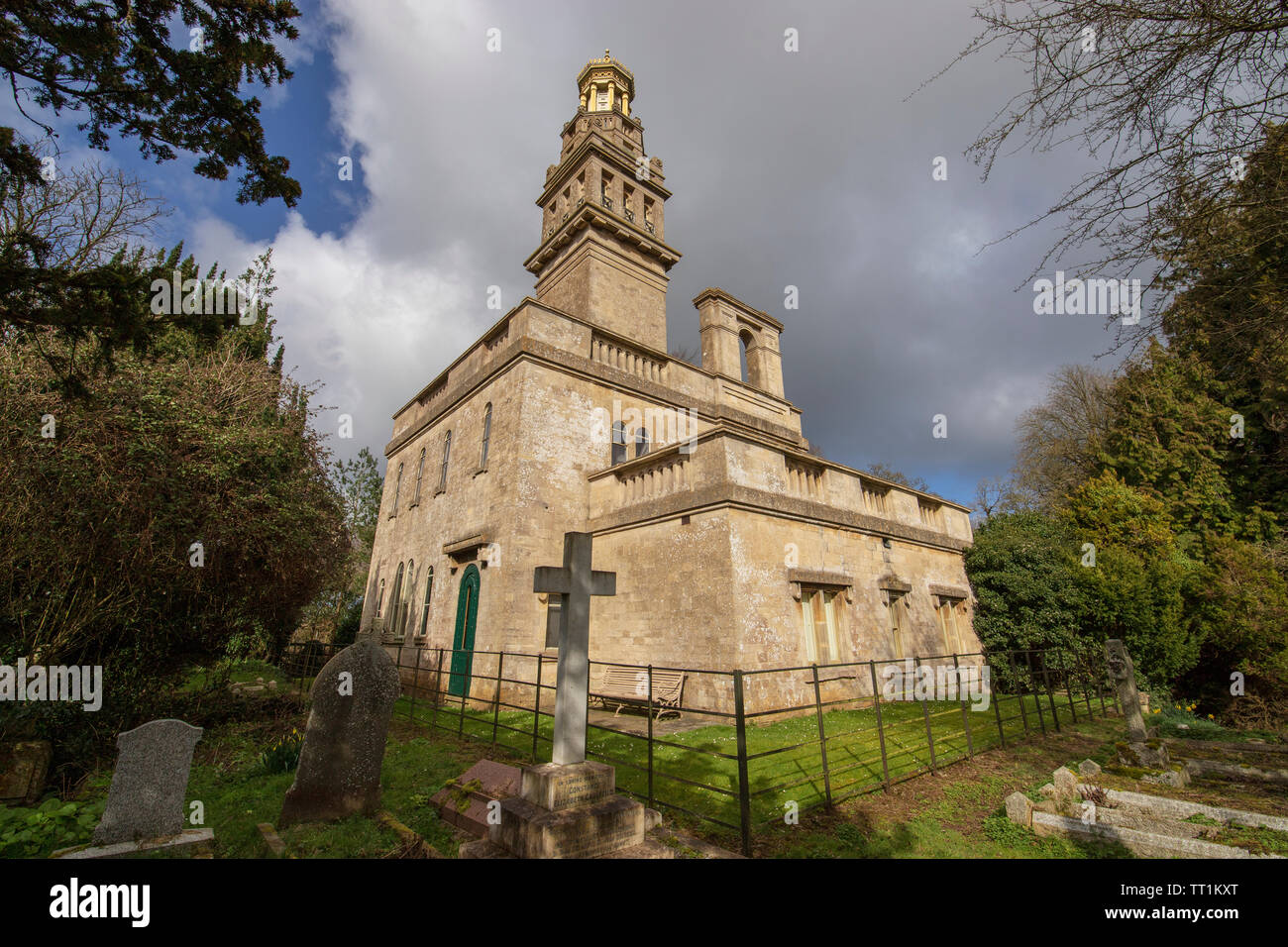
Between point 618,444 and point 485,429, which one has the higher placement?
point 485,429

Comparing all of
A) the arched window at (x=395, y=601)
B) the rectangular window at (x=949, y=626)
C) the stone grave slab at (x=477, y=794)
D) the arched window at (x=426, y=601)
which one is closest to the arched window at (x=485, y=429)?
the arched window at (x=426, y=601)

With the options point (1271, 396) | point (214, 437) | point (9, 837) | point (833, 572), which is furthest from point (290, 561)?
point (1271, 396)

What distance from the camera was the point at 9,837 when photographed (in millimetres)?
4207

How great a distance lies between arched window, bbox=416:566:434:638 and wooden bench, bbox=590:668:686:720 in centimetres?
594

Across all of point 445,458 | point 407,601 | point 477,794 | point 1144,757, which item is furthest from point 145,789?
point 445,458

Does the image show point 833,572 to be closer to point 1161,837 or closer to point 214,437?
point 1161,837

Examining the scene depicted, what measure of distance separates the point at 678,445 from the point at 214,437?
756cm

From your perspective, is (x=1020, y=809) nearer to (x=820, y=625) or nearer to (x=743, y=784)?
(x=743, y=784)

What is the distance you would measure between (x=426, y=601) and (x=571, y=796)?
37.8 feet

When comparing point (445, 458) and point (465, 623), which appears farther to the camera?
point (445, 458)

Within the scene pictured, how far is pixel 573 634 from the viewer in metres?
4.70

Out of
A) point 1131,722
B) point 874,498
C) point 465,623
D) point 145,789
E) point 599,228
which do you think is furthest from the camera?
point 599,228

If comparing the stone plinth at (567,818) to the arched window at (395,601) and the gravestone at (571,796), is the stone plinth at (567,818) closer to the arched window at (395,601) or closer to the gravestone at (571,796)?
the gravestone at (571,796)

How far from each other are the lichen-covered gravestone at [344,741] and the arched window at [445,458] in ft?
32.5
